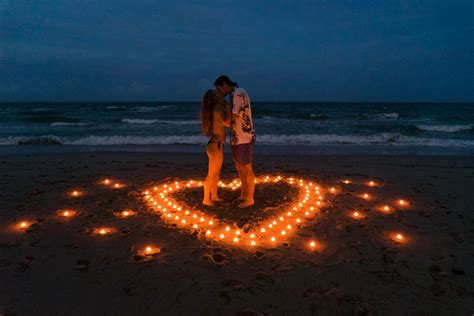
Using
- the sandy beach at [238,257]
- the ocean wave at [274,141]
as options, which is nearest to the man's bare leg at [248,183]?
the sandy beach at [238,257]

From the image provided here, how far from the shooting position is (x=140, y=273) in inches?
136

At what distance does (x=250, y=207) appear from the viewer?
18.2 ft

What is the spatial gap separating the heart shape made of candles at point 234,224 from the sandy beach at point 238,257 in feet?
0.43

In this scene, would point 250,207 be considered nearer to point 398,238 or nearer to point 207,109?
point 207,109

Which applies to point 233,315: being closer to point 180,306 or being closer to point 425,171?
point 180,306

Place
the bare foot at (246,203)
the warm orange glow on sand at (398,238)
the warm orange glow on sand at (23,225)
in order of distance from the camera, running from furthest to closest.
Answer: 1. the bare foot at (246,203)
2. the warm orange glow on sand at (23,225)
3. the warm orange glow on sand at (398,238)

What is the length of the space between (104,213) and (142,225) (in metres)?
0.99

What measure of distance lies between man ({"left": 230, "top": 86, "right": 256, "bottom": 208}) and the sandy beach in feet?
2.52

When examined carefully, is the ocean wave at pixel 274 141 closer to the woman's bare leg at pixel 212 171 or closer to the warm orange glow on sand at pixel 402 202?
the warm orange glow on sand at pixel 402 202

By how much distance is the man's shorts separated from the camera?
17.0ft

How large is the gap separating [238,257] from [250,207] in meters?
1.80

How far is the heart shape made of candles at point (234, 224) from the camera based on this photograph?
14.2 feet

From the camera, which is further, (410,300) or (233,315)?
(410,300)

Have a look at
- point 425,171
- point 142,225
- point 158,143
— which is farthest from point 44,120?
point 425,171
